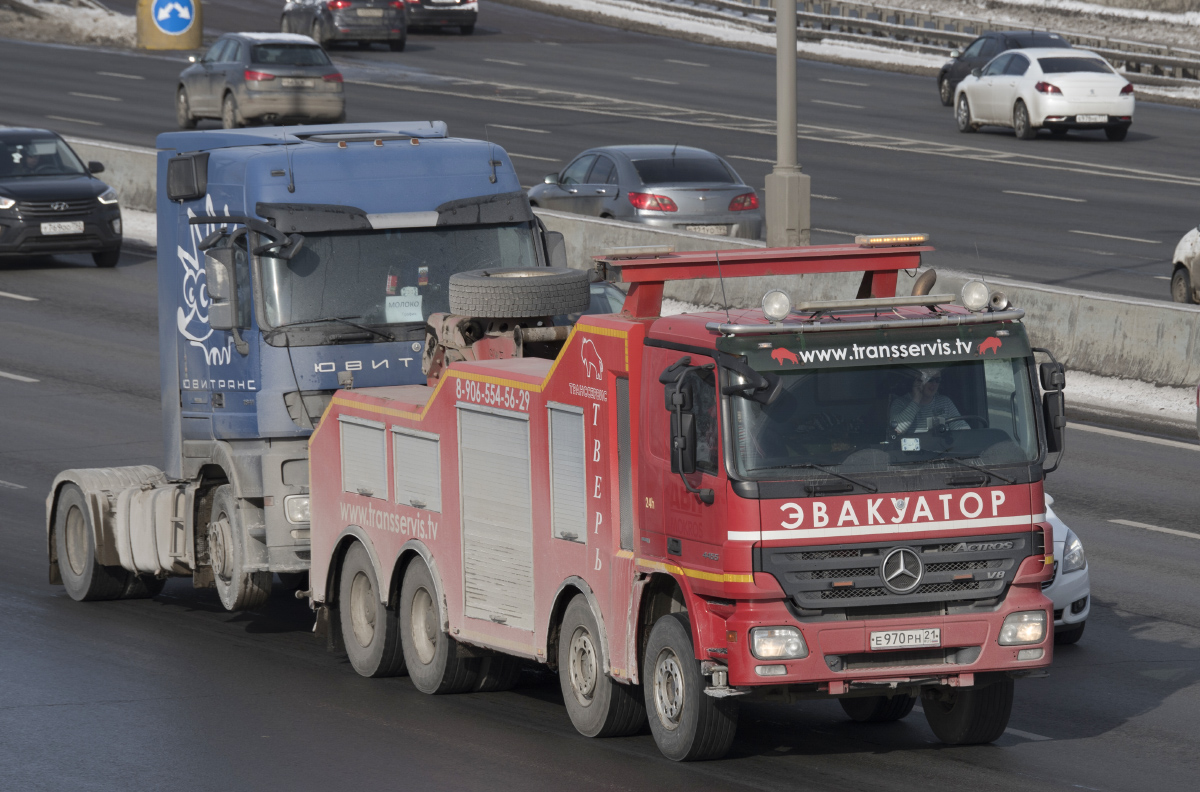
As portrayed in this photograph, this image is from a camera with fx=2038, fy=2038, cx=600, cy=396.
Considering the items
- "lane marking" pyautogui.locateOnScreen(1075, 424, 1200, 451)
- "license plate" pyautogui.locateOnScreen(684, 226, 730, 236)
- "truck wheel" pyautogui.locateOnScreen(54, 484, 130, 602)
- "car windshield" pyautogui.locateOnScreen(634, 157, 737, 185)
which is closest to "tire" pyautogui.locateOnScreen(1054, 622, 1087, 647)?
"truck wheel" pyautogui.locateOnScreen(54, 484, 130, 602)

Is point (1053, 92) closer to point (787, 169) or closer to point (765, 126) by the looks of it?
point (765, 126)

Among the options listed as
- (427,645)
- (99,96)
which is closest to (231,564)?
(427,645)

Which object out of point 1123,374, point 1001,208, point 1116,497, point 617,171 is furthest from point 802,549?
point 1001,208

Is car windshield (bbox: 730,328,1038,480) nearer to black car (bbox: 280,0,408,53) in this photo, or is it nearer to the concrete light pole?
the concrete light pole

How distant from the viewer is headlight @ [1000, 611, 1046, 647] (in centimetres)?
921

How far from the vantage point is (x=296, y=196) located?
1300cm

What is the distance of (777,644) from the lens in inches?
352

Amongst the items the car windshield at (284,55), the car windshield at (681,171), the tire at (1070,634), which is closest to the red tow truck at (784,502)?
the tire at (1070,634)

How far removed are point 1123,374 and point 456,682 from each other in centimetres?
1147

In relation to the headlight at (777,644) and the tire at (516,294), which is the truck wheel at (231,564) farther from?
the headlight at (777,644)

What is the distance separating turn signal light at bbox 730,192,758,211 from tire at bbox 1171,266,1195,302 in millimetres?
6494

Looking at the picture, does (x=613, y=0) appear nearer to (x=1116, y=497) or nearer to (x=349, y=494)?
(x=1116, y=497)

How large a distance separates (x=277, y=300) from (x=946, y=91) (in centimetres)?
3594

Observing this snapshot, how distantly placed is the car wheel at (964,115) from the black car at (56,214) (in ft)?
64.4
